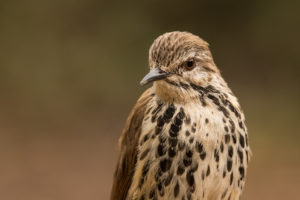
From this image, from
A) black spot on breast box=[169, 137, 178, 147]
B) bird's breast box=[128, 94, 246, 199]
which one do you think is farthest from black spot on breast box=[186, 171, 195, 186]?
black spot on breast box=[169, 137, 178, 147]

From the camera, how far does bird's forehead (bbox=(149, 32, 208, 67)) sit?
16.3 feet

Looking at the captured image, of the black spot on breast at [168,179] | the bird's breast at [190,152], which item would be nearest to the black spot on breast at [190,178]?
the bird's breast at [190,152]

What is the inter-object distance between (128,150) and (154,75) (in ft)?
2.69

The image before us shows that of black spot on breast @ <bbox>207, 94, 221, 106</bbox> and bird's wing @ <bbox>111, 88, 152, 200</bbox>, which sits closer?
black spot on breast @ <bbox>207, 94, 221, 106</bbox>

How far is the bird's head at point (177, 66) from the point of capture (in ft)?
16.3

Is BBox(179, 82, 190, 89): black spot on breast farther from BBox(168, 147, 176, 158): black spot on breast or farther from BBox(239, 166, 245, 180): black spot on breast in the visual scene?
BBox(239, 166, 245, 180): black spot on breast

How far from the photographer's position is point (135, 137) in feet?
17.6

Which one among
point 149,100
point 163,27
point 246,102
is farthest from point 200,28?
point 149,100

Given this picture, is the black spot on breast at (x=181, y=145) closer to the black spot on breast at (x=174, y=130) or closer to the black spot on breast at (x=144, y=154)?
the black spot on breast at (x=174, y=130)

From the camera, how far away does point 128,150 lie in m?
5.47

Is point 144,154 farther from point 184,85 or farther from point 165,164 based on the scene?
point 184,85

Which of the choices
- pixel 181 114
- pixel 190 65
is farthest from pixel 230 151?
pixel 190 65

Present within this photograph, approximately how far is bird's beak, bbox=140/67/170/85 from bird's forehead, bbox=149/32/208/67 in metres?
0.06

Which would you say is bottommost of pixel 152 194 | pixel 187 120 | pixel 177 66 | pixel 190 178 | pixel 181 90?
pixel 152 194
